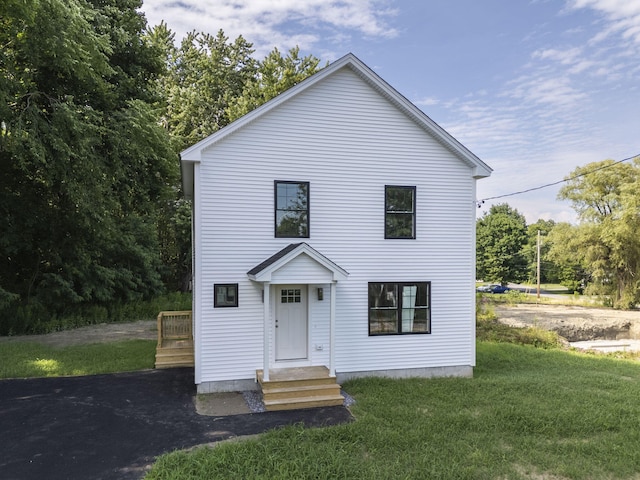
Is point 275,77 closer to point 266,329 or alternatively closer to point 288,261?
point 288,261

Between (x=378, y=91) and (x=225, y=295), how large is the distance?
616 cm

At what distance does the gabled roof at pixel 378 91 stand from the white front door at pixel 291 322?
3.61m

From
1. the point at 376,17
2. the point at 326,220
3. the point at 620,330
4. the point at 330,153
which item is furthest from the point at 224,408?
the point at 620,330

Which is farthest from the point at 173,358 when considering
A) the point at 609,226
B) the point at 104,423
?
the point at 609,226

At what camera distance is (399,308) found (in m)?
10.1

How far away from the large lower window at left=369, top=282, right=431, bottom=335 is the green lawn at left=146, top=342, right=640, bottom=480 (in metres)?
1.28

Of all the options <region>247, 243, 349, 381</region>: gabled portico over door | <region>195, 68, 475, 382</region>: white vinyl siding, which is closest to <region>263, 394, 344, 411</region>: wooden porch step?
<region>247, 243, 349, 381</region>: gabled portico over door

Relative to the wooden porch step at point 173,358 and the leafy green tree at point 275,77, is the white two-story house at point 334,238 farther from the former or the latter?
the leafy green tree at point 275,77

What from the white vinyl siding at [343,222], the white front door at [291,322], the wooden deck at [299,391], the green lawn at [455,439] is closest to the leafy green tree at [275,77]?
the white vinyl siding at [343,222]

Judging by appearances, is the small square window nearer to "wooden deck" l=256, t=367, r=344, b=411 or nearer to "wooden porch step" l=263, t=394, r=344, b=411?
"wooden deck" l=256, t=367, r=344, b=411

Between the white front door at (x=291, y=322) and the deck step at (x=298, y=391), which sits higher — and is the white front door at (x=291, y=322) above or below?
above

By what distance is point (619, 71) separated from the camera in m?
16.4

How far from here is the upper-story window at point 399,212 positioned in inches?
397

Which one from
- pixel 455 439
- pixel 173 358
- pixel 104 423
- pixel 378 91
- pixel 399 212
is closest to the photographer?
pixel 455 439
